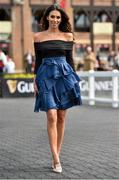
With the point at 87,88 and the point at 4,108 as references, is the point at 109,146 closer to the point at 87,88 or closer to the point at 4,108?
the point at 4,108

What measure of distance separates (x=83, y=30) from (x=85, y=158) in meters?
41.3

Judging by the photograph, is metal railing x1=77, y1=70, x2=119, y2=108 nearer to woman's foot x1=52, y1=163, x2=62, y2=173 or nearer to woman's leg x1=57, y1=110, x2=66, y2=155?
woman's leg x1=57, y1=110, x2=66, y2=155

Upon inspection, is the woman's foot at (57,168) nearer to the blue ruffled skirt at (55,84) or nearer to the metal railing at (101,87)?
the blue ruffled skirt at (55,84)

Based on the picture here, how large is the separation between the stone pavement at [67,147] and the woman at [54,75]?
36 cm

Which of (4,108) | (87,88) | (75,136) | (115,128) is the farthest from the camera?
(87,88)

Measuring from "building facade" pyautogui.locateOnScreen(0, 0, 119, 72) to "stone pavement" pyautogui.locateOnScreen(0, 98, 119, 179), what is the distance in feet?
104

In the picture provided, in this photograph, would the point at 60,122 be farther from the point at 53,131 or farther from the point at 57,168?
the point at 57,168

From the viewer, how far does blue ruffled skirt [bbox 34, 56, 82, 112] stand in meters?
6.40

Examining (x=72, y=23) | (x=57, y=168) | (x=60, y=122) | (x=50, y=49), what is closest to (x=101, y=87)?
(x=60, y=122)

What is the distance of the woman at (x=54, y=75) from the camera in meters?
6.41

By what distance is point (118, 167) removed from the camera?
662 centimetres

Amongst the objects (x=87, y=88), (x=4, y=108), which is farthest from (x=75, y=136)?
(x=87, y=88)

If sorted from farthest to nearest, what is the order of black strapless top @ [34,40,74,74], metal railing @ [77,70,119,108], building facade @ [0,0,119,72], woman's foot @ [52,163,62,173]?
building facade @ [0,0,119,72] < metal railing @ [77,70,119,108] < black strapless top @ [34,40,74,74] < woman's foot @ [52,163,62,173]

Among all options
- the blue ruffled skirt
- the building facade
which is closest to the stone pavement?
the blue ruffled skirt
